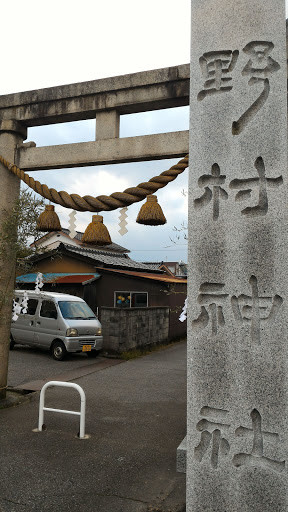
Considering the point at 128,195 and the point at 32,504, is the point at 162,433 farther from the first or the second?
the point at 128,195

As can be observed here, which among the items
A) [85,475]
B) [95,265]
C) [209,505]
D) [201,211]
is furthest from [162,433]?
[95,265]

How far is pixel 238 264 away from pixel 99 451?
3.44 m

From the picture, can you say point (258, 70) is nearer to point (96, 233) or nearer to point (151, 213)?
point (151, 213)

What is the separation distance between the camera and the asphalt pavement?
3.86 metres

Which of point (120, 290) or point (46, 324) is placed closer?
point (46, 324)

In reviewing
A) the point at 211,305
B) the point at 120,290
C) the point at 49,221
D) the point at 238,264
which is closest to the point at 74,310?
the point at 120,290

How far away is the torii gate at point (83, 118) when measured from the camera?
5.42 metres

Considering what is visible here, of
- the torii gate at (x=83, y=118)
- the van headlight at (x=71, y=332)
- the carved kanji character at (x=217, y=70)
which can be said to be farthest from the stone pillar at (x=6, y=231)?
the van headlight at (x=71, y=332)

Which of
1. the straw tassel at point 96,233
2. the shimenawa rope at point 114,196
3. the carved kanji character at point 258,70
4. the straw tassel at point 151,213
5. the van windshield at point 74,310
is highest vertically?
the carved kanji character at point 258,70

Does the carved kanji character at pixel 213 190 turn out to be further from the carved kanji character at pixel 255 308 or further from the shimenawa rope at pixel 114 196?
the shimenawa rope at pixel 114 196

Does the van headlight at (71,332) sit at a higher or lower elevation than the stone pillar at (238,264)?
lower

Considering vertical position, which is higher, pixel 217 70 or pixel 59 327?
pixel 217 70

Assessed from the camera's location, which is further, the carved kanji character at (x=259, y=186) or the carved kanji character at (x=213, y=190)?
the carved kanji character at (x=213, y=190)

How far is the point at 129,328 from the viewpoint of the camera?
1321 cm
